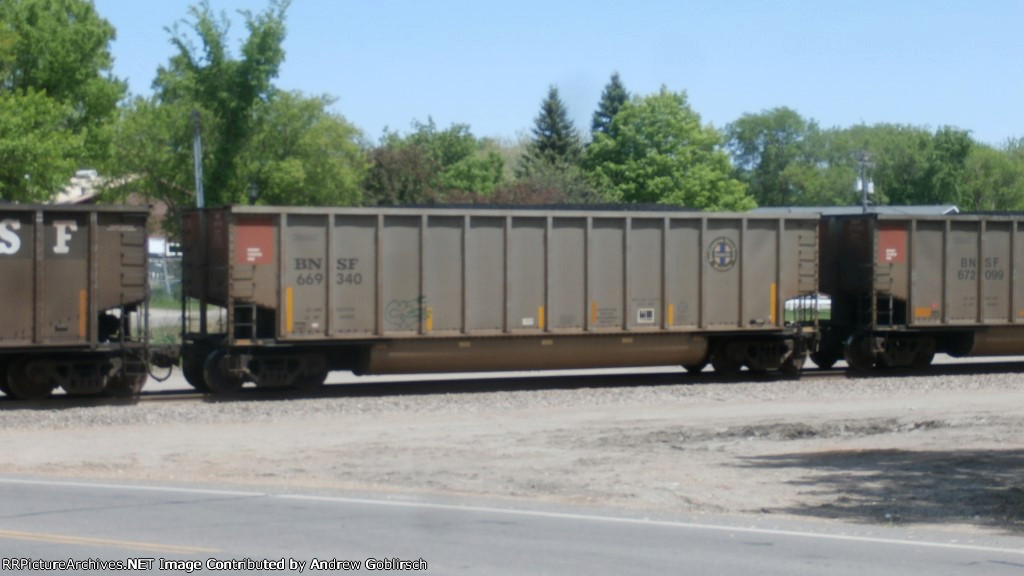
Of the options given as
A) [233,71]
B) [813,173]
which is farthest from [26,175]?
[813,173]

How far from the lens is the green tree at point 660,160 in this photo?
91625 mm

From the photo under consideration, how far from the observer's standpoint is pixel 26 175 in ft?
120

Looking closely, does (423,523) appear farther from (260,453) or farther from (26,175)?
(26,175)

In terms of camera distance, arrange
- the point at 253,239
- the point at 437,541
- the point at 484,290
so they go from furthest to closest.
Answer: the point at 484,290
the point at 253,239
the point at 437,541

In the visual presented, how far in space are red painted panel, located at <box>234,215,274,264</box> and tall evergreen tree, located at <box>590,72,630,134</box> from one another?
258ft

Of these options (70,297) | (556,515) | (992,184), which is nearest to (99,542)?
(556,515)

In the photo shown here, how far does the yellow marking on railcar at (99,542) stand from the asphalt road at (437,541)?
14 millimetres

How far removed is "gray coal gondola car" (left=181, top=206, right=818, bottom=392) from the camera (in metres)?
22.7

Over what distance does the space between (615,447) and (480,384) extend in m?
8.66

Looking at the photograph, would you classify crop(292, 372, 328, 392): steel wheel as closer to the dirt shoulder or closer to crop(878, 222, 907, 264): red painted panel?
the dirt shoulder

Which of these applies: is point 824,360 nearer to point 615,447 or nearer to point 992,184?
point 615,447

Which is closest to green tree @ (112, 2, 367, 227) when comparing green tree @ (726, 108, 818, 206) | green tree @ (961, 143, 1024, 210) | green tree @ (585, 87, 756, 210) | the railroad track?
the railroad track

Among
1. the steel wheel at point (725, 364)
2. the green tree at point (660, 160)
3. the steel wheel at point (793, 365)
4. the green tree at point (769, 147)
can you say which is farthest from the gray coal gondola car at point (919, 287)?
the green tree at point (769, 147)

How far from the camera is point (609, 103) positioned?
100625 mm
